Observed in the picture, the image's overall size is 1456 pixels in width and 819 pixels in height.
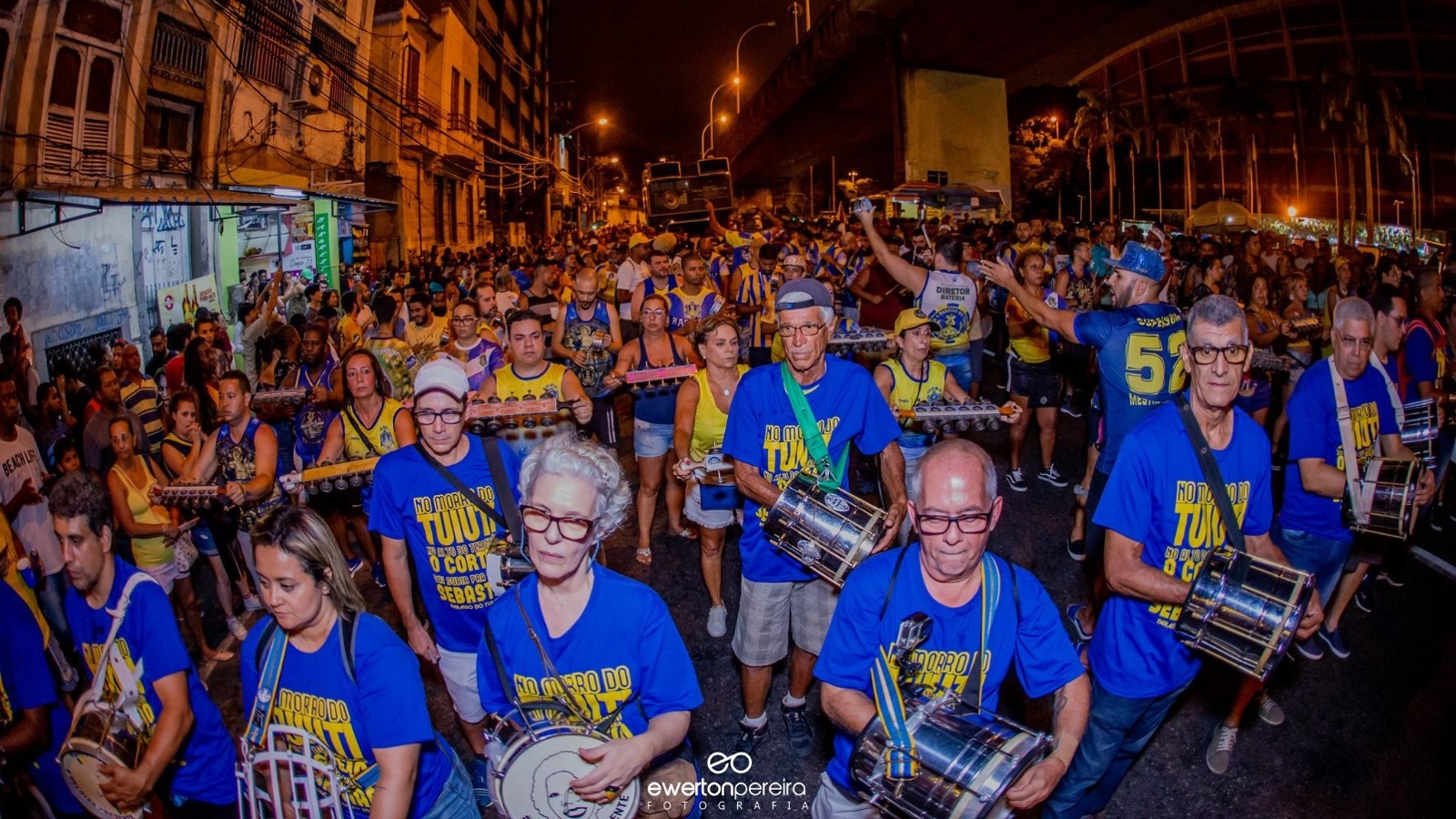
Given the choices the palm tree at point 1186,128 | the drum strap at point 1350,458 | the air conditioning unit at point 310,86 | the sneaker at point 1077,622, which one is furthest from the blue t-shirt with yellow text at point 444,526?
the palm tree at point 1186,128

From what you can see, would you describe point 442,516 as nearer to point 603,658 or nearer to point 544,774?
point 603,658

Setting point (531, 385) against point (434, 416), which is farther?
point (531, 385)

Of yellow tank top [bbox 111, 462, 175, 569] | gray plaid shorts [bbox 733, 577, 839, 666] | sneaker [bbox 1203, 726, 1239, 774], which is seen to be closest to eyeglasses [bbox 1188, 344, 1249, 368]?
gray plaid shorts [bbox 733, 577, 839, 666]

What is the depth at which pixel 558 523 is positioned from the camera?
9.16 feet

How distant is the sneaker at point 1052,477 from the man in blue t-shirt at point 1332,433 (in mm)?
3996

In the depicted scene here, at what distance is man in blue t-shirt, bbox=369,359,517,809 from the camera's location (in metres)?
4.07

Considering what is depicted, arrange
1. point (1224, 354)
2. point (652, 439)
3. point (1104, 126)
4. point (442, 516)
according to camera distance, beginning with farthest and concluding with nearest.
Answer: point (1104, 126) → point (652, 439) → point (442, 516) → point (1224, 354)

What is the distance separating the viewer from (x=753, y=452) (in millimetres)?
4438

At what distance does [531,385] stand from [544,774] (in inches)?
145

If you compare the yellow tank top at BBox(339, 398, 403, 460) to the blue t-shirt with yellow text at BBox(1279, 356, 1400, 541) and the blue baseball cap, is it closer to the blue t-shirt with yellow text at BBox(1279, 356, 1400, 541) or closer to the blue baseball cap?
the blue baseball cap

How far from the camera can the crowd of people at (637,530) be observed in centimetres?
288

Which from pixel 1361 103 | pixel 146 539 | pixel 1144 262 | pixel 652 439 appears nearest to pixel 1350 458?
pixel 1144 262

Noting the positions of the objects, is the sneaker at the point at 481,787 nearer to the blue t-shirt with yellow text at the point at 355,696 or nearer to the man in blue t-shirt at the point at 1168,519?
the blue t-shirt with yellow text at the point at 355,696

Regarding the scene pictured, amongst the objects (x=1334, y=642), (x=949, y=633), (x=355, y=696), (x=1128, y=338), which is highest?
(x=1128, y=338)
